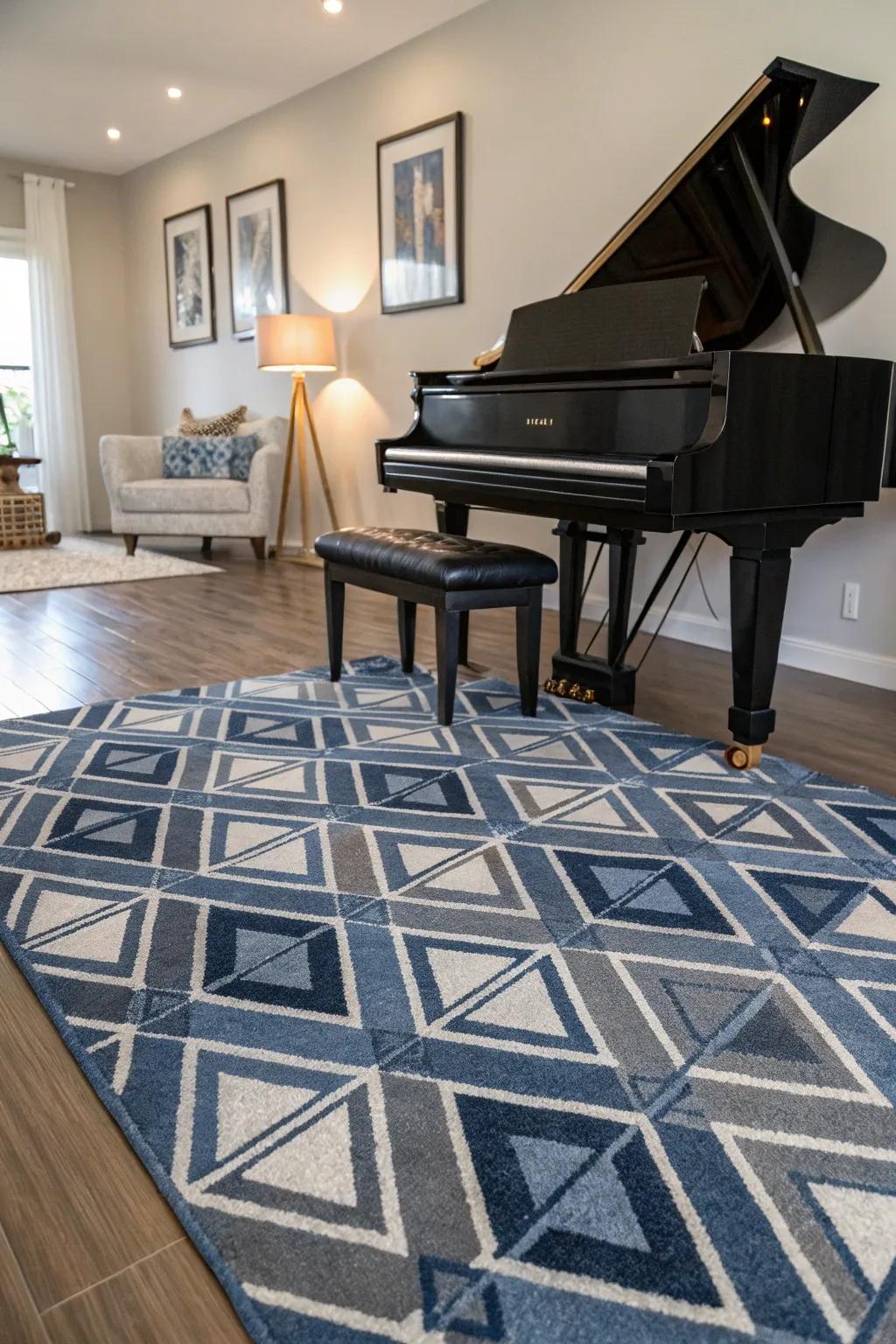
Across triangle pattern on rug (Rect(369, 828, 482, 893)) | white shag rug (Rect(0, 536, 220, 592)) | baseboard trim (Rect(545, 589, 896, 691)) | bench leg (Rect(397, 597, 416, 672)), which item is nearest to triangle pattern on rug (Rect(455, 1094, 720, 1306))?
triangle pattern on rug (Rect(369, 828, 482, 893))

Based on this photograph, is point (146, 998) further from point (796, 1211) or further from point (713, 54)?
point (713, 54)

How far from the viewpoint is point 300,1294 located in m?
0.99

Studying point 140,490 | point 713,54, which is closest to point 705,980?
point 713,54

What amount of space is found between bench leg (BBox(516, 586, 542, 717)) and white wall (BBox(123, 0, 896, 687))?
1.28 meters

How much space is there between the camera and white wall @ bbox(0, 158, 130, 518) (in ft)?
25.4

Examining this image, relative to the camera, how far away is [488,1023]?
1.44 metres

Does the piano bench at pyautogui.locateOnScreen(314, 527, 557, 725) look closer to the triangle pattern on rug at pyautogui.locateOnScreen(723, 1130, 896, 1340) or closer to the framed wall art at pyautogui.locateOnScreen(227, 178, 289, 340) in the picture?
the triangle pattern on rug at pyautogui.locateOnScreen(723, 1130, 896, 1340)

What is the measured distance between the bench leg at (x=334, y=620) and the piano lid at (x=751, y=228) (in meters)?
1.14

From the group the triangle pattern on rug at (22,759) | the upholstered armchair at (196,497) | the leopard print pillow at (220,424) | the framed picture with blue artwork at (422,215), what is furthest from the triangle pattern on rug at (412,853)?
the leopard print pillow at (220,424)

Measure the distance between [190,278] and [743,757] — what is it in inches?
244

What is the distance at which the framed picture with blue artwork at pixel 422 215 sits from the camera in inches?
190

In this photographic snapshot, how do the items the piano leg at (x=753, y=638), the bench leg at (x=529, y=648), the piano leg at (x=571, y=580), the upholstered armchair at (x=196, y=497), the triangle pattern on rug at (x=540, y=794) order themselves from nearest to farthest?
the triangle pattern on rug at (x=540, y=794) < the piano leg at (x=753, y=638) < the bench leg at (x=529, y=648) < the piano leg at (x=571, y=580) < the upholstered armchair at (x=196, y=497)

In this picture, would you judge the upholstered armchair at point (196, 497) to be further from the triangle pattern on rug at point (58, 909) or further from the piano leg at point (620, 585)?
the triangle pattern on rug at point (58, 909)

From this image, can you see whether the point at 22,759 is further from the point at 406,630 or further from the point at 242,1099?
the point at 242,1099
